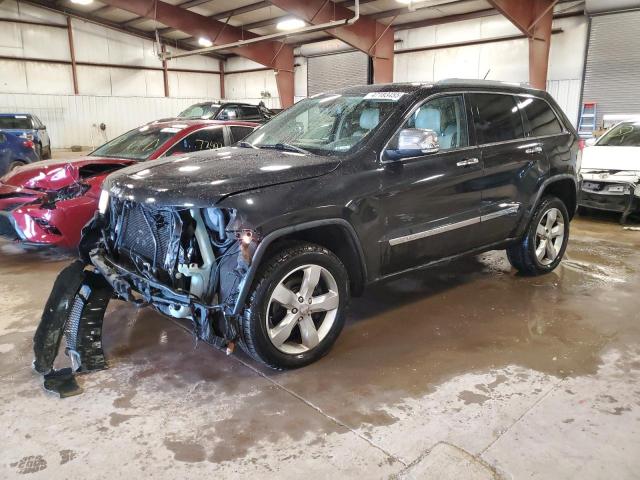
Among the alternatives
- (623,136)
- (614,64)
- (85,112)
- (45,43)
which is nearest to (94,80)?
(85,112)

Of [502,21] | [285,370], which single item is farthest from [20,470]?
[502,21]

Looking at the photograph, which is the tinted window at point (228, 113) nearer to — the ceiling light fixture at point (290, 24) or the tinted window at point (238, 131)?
the tinted window at point (238, 131)

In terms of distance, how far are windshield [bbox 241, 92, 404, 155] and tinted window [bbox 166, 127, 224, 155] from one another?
1841 millimetres

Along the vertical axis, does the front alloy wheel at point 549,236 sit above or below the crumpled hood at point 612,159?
below

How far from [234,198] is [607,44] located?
Answer: 13.2 metres

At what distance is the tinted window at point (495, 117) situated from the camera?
3900 mm

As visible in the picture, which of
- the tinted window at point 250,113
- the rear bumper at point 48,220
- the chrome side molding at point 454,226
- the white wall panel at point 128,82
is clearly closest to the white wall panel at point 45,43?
the white wall panel at point 128,82

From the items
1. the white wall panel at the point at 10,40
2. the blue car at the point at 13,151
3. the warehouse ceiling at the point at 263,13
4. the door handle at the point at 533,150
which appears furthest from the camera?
the white wall panel at the point at 10,40

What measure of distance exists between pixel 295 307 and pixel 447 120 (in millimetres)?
1867

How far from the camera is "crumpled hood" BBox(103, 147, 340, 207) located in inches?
106

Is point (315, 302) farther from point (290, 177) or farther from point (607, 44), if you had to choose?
point (607, 44)

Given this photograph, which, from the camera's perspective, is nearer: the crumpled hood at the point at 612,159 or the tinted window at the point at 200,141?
the tinted window at the point at 200,141

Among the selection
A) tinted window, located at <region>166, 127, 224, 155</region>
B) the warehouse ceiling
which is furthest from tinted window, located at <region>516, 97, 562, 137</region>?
the warehouse ceiling

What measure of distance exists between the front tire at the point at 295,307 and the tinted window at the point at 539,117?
95.1 inches
